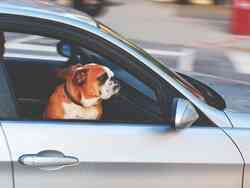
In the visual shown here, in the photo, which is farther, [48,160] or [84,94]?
[84,94]

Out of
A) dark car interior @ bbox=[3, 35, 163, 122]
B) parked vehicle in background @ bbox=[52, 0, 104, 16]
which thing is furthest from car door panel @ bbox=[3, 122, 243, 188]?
parked vehicle in background @ bbox=[52, 0, 104, 16]

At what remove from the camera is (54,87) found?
462 cm

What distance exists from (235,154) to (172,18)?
13.5 m

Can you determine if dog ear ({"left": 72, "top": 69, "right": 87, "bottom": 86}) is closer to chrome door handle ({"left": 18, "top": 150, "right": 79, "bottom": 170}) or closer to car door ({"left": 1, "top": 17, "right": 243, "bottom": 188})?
car door ({"left": 1, "top": 17, "right": 243, "bottom": 188})

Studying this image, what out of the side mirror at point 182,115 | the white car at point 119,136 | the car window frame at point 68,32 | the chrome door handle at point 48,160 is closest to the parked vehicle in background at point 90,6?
the white car at point 119,136

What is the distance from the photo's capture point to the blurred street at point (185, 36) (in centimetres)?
1244

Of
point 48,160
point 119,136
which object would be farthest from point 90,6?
point 48,160

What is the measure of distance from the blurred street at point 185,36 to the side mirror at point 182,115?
685cm

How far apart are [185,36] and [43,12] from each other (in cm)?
1146

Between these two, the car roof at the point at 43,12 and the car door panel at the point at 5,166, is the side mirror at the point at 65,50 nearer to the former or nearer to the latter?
the car roof at the point at 43,12

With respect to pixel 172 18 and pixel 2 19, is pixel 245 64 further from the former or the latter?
pixel 2 19

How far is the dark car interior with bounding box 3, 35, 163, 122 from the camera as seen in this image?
4039 mm

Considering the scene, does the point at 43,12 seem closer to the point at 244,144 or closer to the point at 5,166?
the point at 5,166

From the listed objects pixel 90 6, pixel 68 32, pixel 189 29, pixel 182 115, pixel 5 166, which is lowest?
pixel 189 29
